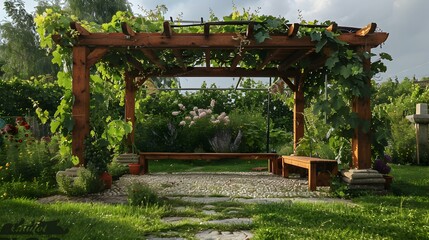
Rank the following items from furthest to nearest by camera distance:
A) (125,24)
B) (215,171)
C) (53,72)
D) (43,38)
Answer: (53,72), (215,171), (43,38), (125,24)

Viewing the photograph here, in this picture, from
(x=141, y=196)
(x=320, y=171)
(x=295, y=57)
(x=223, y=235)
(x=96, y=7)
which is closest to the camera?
(x=223, y=235)

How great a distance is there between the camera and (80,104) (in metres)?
5.62

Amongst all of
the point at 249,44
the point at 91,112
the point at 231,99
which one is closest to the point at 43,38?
the point at 91,112

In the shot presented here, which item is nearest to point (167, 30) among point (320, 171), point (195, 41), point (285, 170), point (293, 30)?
point (195, 41)

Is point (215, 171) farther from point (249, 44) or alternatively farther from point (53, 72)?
point (53, 72)

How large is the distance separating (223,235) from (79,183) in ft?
8.71

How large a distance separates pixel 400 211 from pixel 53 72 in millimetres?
19995

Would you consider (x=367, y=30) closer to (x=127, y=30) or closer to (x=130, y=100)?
(x=127, y=30)

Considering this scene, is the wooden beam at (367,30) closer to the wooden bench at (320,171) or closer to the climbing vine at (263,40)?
the climbing vine at (263,40)

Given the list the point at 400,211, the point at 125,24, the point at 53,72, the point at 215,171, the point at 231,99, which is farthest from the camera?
the point at 53,72

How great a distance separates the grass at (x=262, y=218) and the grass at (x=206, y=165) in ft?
14.7

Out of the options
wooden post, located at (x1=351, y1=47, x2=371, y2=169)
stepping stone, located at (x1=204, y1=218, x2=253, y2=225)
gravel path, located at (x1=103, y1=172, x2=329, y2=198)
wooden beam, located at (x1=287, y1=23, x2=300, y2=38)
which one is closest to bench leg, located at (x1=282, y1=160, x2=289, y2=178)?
gravel path, located at (x1=103, y1=172, x2=329, y2=198)

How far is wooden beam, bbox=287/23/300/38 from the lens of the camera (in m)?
5.42

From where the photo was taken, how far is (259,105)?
510 inches
